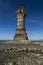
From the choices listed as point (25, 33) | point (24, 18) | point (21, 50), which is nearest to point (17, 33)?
point (25, 33)

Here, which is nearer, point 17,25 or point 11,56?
point 11,56

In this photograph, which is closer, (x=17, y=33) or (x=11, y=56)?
(x=11, y=56)

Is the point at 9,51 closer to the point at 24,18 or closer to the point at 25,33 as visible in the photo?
the point at 25,33

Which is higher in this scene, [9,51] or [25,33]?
[25,33]

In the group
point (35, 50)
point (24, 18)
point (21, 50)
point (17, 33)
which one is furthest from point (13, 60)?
point (24, 18)

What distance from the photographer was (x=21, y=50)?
1078 cm

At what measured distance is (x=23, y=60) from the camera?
34.1ft

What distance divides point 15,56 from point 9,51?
0.62 meters

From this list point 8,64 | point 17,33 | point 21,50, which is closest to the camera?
point 8,64

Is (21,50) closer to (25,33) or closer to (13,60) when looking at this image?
(13,60)

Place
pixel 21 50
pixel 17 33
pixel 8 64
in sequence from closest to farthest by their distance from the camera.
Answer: pixel 8 64 < pixel 21 50 < pixel 17 33

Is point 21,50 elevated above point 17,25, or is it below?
below

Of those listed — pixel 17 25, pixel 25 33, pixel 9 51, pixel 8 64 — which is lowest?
pixel 8 64

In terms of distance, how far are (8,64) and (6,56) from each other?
2.03ft
